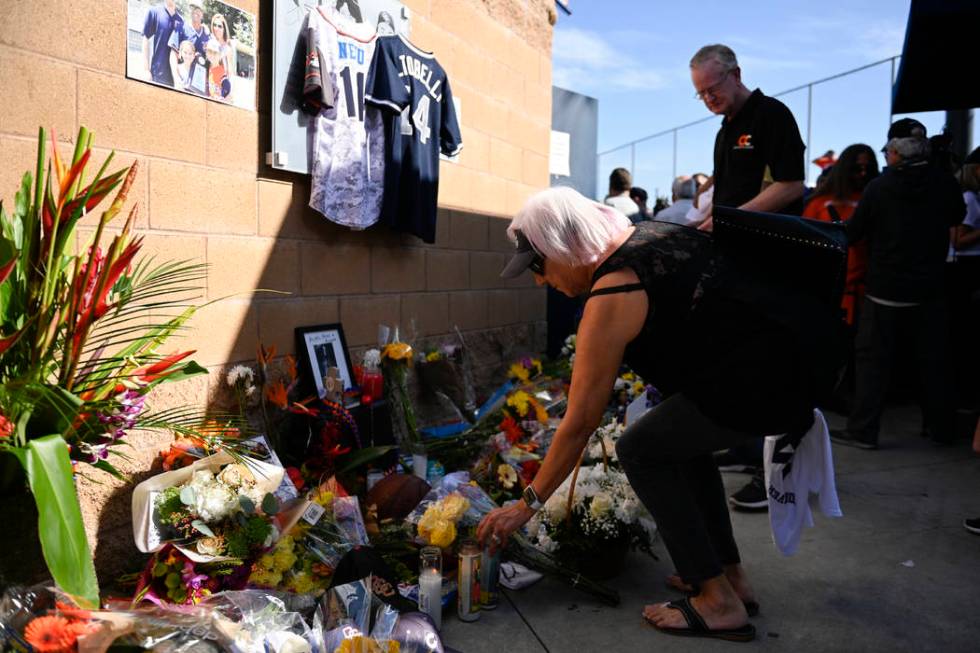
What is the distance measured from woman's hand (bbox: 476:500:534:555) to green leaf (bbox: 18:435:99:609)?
3.24ft

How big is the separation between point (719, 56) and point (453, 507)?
7.42 feet

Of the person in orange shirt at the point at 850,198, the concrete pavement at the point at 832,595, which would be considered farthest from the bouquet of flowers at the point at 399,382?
the person in orange shirt at the point at 850,198

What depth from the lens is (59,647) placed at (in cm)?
148

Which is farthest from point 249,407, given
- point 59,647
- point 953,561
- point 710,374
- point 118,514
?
point 953,561

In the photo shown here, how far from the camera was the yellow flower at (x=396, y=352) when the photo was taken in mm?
3801

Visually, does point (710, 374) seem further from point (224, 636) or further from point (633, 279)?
point (224, 636)

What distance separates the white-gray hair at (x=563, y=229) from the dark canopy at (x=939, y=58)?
9.75 ft

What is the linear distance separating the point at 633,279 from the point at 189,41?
201cm

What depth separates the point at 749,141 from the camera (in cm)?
332

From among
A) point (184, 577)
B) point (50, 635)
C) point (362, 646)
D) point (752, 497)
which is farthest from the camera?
point (752, 497)

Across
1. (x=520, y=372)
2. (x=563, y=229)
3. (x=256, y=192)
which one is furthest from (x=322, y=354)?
(x=563, y=229)

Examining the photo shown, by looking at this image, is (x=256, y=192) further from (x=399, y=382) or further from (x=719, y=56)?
(x=719, y=56)

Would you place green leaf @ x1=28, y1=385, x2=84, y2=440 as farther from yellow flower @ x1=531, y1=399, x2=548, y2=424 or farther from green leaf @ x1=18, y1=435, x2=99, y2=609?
yellow flower @ x1=531, y1=399, x2=548, y2=424

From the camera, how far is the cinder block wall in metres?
2.48
